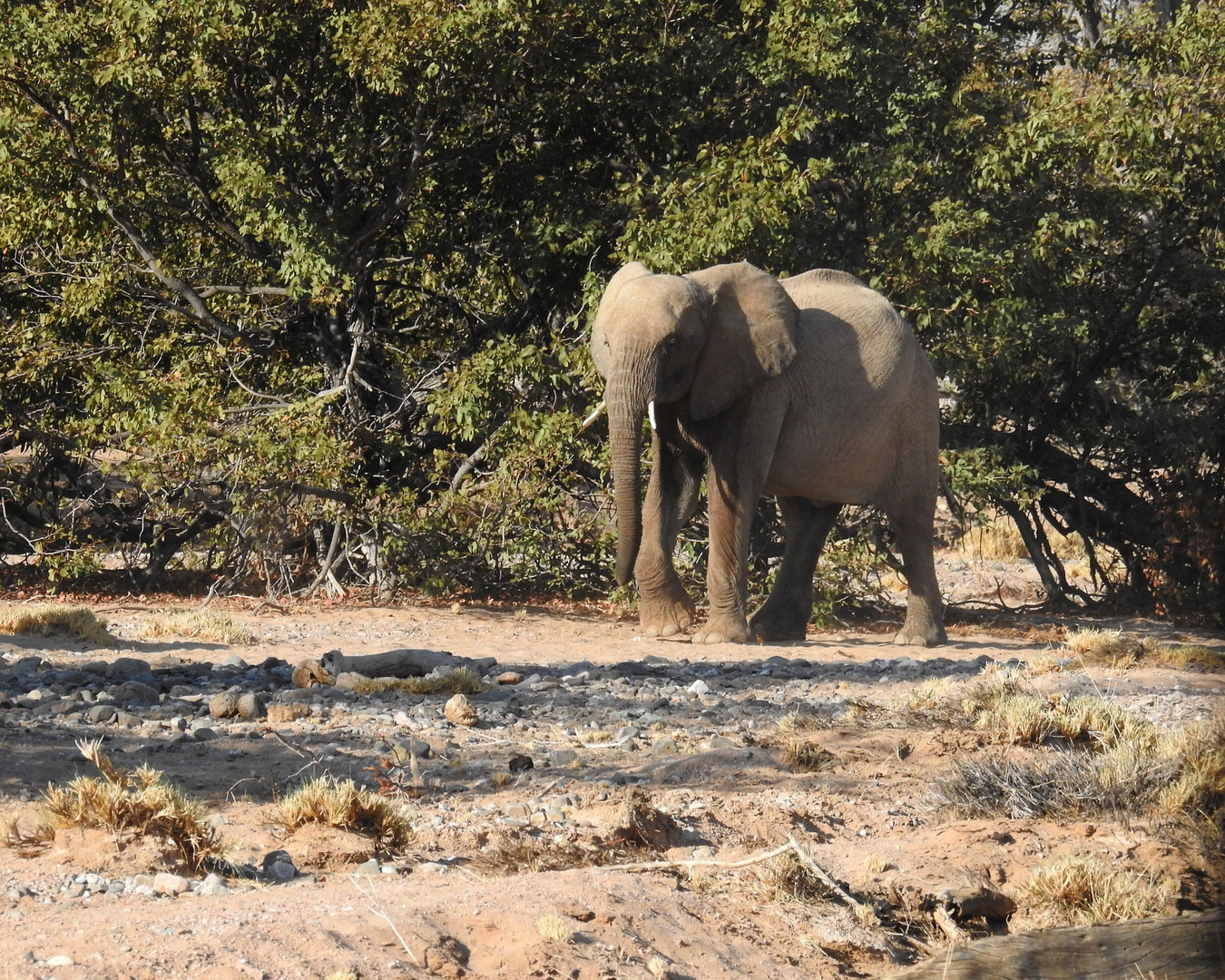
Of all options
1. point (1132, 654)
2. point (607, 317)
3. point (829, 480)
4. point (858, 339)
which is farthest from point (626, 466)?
point (1132, 654)

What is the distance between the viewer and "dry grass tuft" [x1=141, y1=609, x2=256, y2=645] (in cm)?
1167

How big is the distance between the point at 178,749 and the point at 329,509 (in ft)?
25.3

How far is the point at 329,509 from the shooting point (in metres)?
15.1

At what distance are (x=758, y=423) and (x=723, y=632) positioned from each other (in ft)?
5.46

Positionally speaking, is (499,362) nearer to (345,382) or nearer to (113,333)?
(345,382)

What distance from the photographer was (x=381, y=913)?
16.7 ft

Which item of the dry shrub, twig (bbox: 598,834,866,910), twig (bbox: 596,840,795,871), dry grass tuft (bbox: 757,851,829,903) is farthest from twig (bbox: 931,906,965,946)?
the dry shrub

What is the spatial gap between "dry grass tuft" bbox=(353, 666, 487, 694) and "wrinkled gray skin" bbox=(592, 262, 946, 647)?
2810 mm

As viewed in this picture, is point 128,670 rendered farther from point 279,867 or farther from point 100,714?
point 279,867

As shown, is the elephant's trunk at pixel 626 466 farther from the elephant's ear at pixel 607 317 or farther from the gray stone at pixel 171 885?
the gray stone at pixel 171 885

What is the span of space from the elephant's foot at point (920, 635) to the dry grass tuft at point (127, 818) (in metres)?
8.21

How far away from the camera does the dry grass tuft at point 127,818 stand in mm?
5707

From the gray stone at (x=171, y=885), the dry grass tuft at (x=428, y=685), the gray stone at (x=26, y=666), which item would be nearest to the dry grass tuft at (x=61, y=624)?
the gray stone at (x=26, y=666)

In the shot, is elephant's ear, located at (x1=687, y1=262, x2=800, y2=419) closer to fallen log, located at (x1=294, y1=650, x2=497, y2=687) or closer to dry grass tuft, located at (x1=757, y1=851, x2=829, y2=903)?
fallen log, located at (x1=294, y1=650, x2=497, y2=687)
